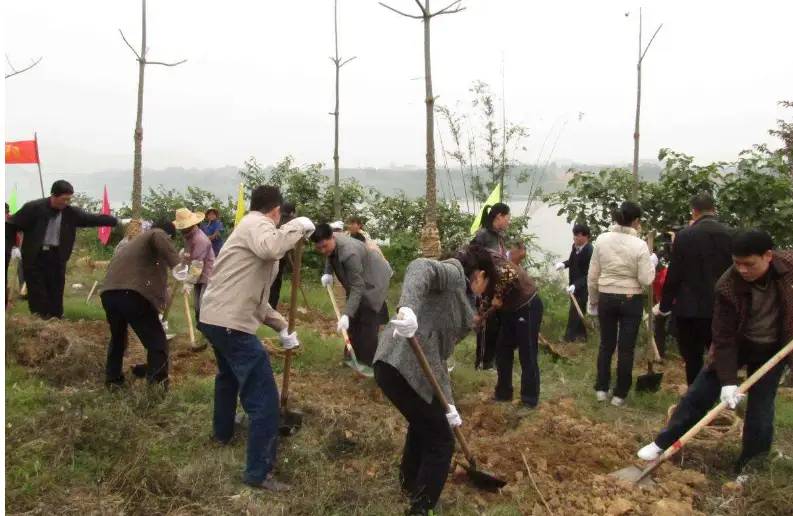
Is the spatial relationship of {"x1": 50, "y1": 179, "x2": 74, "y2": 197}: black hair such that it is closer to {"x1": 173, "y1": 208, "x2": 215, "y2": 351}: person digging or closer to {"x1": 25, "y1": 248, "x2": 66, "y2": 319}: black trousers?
{"x1": 25, "y1": 248, "x2": 66, "y2": 319}: black trousers

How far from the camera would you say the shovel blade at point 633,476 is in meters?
3.88

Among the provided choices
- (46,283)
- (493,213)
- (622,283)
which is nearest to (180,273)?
(46,283)

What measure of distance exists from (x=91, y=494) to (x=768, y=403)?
12.1ft

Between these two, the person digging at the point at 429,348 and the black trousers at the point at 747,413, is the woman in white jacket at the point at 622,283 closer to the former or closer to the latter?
the black trousers at the point at 747,413

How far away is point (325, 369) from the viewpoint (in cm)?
654

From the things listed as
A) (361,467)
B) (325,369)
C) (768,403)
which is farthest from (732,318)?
(325,369)

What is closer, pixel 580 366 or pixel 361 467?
pixel 361 467

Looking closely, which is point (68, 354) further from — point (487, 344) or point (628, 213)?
point (628, 213)

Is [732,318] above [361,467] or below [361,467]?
above

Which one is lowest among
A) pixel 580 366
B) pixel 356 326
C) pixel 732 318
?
pixel 580 366

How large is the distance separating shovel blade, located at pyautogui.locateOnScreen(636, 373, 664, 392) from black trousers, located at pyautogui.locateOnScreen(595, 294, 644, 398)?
0.20 m

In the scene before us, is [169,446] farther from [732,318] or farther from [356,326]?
[732,318]

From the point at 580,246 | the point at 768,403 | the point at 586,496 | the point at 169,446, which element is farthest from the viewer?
the point at 580,246

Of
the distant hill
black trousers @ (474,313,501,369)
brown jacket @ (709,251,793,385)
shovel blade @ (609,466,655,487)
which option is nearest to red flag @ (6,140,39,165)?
the distant hill
